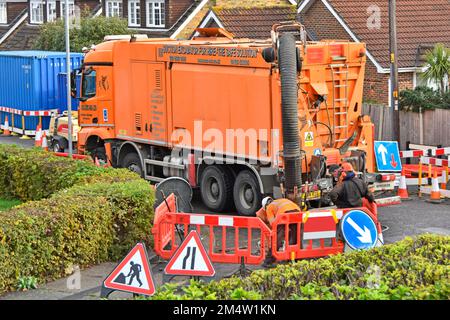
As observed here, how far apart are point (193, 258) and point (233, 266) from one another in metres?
3.37

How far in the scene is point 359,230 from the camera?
13.7 metres

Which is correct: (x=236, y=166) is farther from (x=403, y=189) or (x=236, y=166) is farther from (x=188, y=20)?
(x=188, y=20)

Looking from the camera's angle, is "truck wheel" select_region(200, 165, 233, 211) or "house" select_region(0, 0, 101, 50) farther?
"house" select_region(0, 0, 101, 50)

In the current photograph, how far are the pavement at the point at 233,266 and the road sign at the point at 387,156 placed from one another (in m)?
0.84

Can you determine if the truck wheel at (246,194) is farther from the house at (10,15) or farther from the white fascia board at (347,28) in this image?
the house at (10,15)

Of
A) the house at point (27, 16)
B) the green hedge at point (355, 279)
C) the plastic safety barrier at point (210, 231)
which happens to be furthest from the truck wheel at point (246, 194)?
the house at point (27, 16)

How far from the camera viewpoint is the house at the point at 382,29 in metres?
28.3

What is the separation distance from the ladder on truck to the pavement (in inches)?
74.1

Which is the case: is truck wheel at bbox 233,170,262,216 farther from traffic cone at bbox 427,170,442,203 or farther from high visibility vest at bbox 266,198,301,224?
traffic cone at bbox 427,170,442,203

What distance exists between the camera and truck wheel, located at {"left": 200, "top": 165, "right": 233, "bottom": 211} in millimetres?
18781

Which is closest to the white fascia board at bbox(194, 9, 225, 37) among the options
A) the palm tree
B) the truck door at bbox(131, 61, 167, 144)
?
the palm tree

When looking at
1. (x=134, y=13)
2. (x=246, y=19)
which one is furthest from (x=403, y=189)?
(x=134, y=13)
